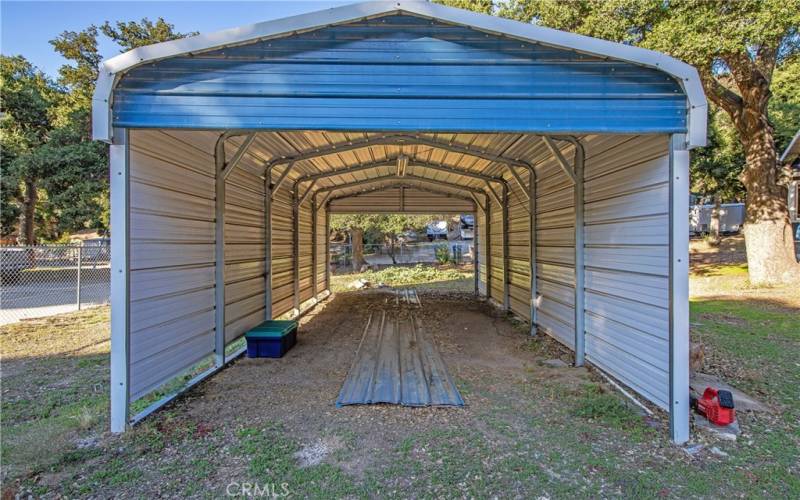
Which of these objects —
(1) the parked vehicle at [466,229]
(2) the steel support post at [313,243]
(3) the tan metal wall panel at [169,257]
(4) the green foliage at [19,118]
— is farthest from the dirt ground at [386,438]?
(1) the parked vehicle at [466,229]

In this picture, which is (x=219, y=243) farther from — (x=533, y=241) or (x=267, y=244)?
(x=533, y=241)

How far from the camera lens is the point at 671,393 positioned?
120 inches

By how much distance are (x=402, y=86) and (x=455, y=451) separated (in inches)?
116

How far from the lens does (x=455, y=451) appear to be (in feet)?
9.55

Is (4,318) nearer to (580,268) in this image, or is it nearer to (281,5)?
(281,5)

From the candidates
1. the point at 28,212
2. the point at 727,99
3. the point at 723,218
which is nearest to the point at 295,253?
the point at 727,99

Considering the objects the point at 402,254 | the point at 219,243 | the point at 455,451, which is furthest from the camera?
the point at 402,254

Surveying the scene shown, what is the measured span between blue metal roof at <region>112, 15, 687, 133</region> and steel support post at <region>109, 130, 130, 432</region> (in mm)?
329

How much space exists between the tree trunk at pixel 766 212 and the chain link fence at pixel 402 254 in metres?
10.3

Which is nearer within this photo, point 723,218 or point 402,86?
point 402,86

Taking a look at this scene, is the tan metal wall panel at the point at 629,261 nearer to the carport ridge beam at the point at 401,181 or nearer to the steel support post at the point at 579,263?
the steel support post at the point at 579,263

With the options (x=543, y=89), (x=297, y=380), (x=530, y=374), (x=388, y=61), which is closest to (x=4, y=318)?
(x=297, y=380)

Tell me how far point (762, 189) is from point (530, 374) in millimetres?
9869

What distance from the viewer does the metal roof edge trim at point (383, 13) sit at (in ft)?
9.86
